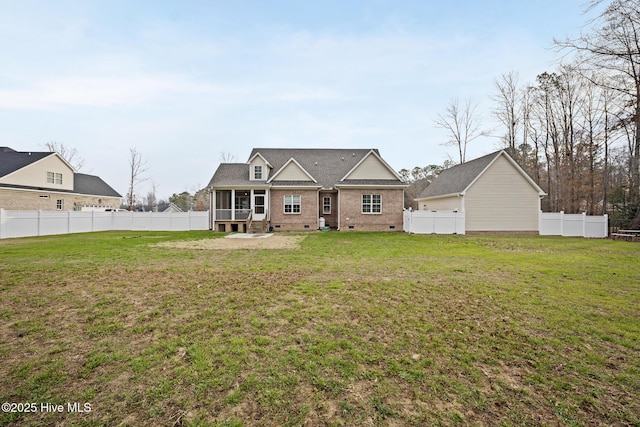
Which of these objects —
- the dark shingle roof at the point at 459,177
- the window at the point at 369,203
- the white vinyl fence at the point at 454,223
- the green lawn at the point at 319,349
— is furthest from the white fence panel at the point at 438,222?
the green lawn at the point at 319,349

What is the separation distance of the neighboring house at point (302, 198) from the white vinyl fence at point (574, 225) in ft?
33.3

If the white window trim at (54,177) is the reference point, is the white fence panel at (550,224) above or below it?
below

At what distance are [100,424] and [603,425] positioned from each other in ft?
13.6

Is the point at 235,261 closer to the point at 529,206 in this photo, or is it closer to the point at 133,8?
the point at 133,8

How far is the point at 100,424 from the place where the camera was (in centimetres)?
219

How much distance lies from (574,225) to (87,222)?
3607cm

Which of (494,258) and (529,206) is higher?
(529,206)

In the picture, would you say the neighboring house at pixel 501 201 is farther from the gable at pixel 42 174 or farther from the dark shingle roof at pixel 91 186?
the dark shingle roof at pixel 91 186

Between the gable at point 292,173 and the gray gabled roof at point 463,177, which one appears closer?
the gray gabled roof at point 463,177

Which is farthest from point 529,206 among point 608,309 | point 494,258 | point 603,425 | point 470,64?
point 603,425

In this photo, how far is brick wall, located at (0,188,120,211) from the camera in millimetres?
23344

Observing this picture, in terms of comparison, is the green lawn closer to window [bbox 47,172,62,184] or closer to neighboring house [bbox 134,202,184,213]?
window [bbox 47,172,62,184]

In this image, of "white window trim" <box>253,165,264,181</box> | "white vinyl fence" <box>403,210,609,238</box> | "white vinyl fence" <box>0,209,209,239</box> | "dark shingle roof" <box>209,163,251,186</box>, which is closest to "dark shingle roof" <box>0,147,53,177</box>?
"white vinyl fence" <box>0,209,209,239</box>

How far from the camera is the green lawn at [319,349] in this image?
7.91 feet
